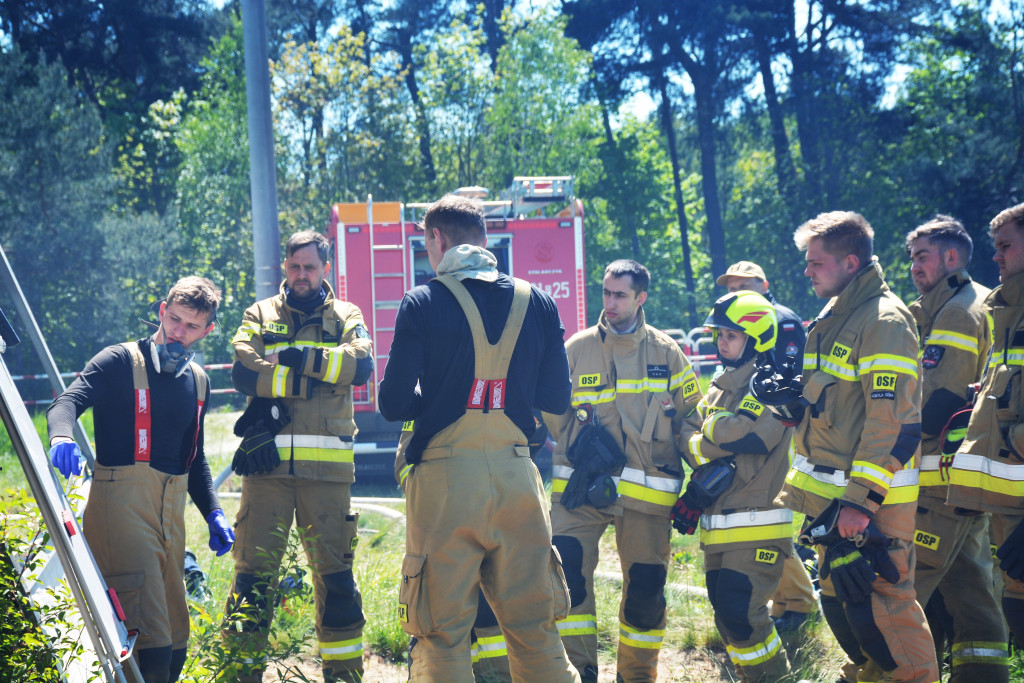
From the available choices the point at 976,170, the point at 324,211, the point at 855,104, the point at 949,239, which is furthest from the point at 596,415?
the point at 855,104

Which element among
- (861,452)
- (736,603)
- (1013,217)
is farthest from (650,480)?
(1013,217)

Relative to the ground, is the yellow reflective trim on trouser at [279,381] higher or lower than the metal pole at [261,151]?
lower

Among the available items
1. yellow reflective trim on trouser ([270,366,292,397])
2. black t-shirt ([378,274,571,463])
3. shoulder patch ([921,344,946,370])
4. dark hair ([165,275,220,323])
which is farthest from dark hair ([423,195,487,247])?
shoulder patch ([921,344,946,370])

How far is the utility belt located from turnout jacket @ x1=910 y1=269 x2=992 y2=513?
Answer: 1438mm

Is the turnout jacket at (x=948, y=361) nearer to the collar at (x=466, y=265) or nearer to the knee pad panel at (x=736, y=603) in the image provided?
the knee pad panel at (x=736, y=603)

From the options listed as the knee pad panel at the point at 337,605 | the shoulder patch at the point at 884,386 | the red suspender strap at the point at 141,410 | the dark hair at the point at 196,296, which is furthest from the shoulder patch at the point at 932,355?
the red suspender strap at the point at 141,410

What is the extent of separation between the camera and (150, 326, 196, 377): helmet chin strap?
Result: 141 inches

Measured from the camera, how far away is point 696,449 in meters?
4.32

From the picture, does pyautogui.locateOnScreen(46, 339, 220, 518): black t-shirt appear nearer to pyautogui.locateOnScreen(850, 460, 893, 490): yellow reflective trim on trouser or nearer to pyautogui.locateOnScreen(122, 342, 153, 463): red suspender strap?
pyautogui.locateOnScreen(122, 342, 153, 463): red suspender strap

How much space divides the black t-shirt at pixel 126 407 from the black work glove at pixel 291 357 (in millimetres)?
629

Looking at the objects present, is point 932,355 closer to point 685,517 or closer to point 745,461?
point 745,461

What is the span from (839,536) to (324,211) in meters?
19.5

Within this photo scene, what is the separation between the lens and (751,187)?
99.6 feet

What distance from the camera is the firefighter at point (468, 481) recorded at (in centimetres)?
299
